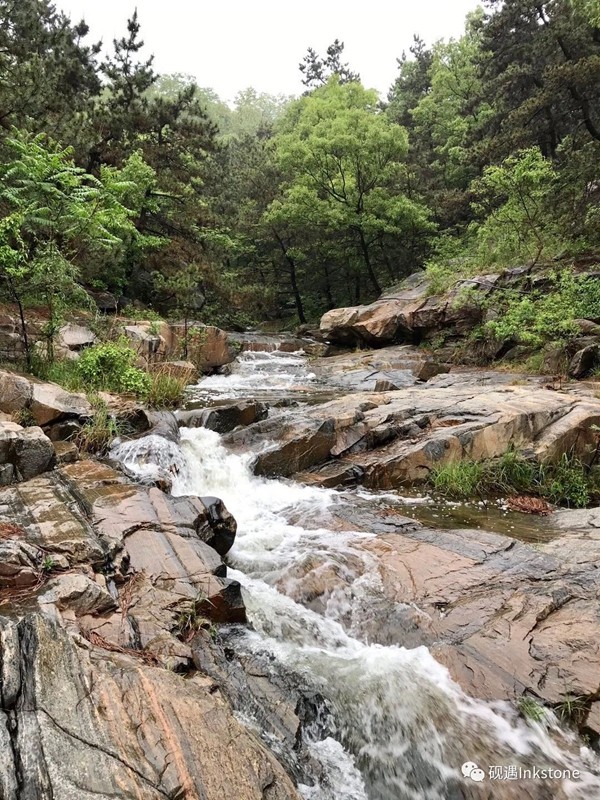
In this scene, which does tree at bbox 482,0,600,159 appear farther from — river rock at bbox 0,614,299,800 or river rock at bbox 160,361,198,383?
river rock at bbox 0,614,299,800

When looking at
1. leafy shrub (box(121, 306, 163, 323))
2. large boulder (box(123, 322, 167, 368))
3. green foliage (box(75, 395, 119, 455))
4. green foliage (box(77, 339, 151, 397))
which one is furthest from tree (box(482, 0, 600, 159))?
green foliage (box(75, 395, 119, 455))

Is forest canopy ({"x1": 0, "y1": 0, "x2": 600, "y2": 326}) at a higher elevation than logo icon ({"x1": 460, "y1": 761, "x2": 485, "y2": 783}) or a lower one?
higher

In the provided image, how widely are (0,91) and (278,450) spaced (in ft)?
33.4

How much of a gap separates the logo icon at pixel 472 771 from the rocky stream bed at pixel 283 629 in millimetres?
39

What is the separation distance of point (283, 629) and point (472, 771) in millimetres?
1704

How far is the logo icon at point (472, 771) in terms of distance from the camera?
116 inches

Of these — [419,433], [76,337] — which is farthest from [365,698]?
[76,337]

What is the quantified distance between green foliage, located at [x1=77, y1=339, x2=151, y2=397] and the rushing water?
4237 mm

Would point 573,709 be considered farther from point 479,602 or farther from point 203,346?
point 203,346

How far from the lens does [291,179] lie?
2572cm

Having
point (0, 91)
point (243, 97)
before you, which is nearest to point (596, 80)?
point (0, 91)

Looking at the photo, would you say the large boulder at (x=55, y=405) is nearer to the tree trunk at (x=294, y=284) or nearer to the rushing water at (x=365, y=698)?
the rushing water at (x=365, y=698)

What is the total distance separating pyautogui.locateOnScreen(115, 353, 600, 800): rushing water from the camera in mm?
2975

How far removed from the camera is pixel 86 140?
43.5 feet
